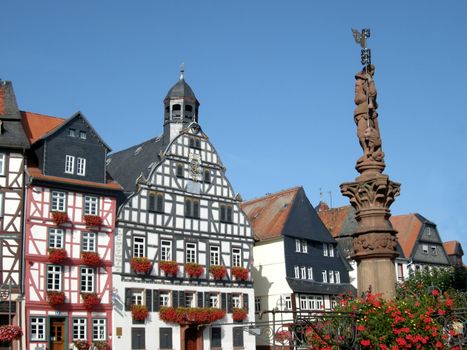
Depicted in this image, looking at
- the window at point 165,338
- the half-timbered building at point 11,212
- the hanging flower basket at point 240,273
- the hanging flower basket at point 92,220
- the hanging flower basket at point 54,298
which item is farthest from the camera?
the hanging flower basket at point 240,273

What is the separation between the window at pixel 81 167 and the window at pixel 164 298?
7944mm

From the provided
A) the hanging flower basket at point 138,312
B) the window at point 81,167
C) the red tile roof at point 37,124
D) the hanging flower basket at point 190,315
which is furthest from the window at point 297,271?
the red tile roof at point 37,124

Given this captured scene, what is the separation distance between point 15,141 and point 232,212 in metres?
14.2

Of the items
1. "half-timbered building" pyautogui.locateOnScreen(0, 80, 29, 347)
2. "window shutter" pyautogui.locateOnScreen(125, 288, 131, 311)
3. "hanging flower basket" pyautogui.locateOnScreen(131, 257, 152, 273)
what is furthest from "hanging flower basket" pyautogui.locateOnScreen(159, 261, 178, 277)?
"half-timbered building" pyautogui.locateOnScreen(0, 80, 29, 347)

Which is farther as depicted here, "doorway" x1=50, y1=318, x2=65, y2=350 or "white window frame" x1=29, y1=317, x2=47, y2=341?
"doorway" x1=50, y1=318, x2=65, y2=350

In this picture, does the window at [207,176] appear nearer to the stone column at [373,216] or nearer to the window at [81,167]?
the window at [81,167]

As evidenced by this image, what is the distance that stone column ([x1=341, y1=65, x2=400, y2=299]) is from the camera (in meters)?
14.6

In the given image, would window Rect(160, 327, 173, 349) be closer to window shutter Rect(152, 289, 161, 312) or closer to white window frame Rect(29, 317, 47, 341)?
window shutter Rect(152, 289, 161, 312)

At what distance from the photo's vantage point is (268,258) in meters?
47.5

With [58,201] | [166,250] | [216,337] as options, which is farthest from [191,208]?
[58,201]

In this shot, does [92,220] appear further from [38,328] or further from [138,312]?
[38,328]

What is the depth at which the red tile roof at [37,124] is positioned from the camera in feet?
120

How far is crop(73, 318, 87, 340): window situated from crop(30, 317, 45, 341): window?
1708 mm

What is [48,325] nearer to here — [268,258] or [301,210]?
[268,258]
